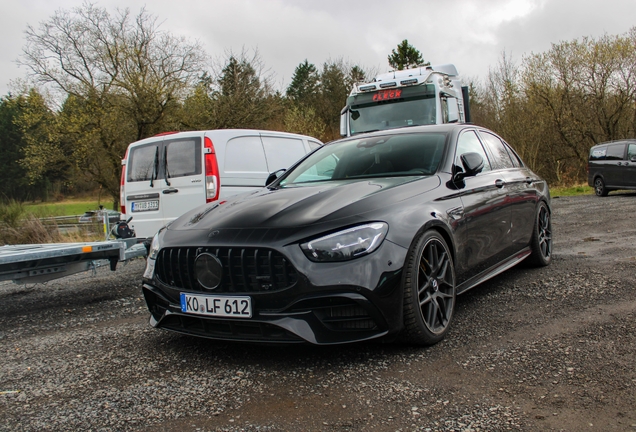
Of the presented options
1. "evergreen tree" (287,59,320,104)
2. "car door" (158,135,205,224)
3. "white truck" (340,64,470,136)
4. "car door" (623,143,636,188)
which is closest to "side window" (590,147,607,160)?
"car door" (623,143,636,188)

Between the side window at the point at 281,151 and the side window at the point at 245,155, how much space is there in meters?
0.16

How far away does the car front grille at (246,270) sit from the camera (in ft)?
9.95

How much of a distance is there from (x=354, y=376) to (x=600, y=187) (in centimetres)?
1694

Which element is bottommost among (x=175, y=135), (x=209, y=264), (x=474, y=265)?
(x=474, y=265)

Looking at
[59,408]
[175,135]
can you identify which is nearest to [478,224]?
[59,408]

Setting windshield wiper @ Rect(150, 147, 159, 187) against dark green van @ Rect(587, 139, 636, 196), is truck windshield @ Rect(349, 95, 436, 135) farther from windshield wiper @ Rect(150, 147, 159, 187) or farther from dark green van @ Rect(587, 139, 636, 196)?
dark green van @ Rect(587, 139, 636, 196)

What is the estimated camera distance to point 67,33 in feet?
84.8

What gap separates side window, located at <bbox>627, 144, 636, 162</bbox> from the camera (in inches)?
621

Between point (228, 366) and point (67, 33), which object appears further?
point (67, 33)

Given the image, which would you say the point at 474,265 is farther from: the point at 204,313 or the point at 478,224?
the point at 204,313

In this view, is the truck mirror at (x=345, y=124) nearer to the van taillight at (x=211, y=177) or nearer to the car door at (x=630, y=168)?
the van taillight at (x=211, y=177)

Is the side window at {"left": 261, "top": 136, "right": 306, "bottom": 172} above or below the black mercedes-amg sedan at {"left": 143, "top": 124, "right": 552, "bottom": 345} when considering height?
above

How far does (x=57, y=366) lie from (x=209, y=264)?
1.26m

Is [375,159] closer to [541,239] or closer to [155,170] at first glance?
[541,239]
